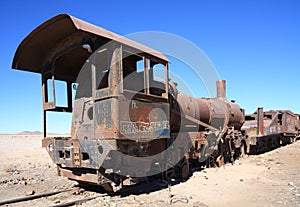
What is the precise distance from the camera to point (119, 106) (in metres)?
5.10

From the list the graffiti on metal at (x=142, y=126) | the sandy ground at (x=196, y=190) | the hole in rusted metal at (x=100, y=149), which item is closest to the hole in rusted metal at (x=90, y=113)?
the hole in rusted metal at (x=100, y=149)

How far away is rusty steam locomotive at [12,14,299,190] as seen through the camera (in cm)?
522

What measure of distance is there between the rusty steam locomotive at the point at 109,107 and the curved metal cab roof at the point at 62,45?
2cm

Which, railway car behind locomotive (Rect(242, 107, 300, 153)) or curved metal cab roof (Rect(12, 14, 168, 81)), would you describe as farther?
railway car behind locomotive (Rect(242, 107, 300, 153))

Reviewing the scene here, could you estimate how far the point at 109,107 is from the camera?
5.18 metres

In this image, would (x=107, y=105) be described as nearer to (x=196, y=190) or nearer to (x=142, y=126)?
(x=142, y=126)

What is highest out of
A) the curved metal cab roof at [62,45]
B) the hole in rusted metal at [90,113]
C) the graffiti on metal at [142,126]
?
the curved metal cab roof at [62,45]

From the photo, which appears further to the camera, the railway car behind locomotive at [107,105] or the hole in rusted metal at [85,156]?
the hole in rusted metal at [85,156]

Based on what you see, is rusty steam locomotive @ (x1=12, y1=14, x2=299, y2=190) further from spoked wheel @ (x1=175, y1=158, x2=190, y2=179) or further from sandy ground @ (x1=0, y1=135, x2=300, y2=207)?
sandy ground @ (x1=0, y1=135, x2=300, y2=207)

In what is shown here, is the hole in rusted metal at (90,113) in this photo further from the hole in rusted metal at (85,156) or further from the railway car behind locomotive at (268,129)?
the railway car behind locomotive at (268,129)

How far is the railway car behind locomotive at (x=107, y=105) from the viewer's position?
5.22 metres

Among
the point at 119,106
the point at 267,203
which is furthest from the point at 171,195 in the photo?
the point at 119,106

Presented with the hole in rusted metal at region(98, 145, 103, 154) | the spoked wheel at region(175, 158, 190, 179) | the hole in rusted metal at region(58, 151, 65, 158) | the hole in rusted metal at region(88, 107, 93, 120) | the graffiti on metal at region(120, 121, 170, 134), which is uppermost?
the hole in rusted metal at region(88, 107, 93, 120)

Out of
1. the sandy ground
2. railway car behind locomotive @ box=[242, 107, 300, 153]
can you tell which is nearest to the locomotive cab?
the sandy ground
